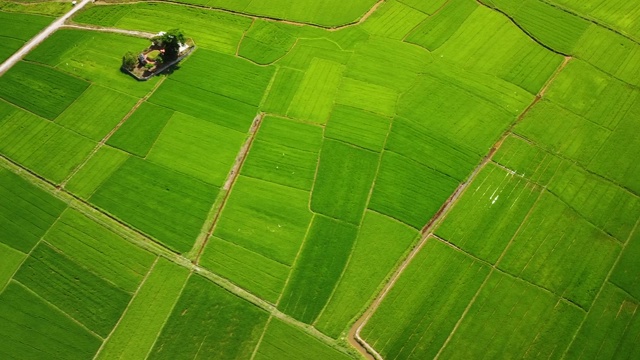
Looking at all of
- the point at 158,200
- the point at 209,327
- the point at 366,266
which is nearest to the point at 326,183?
the point at 366,266

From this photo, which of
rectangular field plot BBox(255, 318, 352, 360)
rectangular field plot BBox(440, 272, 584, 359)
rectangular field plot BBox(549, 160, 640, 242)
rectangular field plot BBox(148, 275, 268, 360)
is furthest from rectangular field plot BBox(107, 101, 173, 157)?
rectangular field plot BBox(549, 160, 640, 242)

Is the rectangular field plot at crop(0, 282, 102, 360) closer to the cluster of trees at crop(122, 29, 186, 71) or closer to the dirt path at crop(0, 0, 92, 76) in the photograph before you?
the cluster of trees at crop(122, 29, 186, 71)

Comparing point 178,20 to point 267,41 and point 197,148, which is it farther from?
point 197,148

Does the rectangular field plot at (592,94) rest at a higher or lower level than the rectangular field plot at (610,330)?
higher

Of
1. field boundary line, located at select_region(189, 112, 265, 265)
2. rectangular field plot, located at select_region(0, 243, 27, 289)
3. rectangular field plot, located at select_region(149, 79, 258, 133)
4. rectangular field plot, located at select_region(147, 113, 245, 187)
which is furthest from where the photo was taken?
rectangular field plot, located at select_region(149, 79, 258, 133)

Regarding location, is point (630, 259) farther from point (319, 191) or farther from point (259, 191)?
point (259, 191)

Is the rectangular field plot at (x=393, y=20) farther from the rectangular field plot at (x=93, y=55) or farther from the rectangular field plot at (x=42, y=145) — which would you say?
the rectangular field plot at (x=42, y=145)

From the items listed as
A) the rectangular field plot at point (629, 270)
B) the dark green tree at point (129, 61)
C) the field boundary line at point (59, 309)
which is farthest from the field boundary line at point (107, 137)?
the rectangular field plot at point (629, 270)
